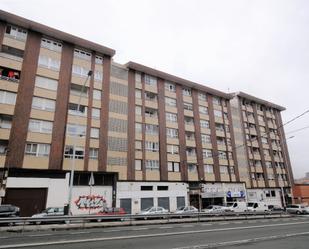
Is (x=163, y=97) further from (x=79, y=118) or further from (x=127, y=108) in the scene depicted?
(x=79, y=118)

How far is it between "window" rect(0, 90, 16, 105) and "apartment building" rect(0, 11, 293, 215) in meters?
0.09

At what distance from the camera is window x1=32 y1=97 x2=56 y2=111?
90.9 ft

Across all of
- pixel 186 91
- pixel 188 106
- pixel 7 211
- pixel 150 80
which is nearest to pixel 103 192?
pixel 7 211

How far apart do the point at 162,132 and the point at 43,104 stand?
16609 millimetres

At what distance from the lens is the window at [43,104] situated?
27.7 meters

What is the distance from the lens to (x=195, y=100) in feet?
144

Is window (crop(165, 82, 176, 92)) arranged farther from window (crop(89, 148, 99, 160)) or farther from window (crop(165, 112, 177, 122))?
window (crop(89, 148, 99, 160))

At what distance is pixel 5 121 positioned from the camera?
1016 inches

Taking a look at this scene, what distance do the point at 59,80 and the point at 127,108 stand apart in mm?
9455

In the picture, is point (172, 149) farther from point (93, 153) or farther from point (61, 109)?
point (61, 109)

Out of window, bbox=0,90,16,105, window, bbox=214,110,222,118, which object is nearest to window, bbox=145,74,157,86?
window, bbox=214,110,222,118

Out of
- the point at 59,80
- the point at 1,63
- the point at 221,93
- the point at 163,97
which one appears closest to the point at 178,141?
the point at 163,97

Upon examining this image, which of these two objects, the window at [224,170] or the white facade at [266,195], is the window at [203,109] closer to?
the window at [224,170]

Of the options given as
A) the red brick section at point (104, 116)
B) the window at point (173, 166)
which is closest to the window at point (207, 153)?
the window at point (173, 166)
